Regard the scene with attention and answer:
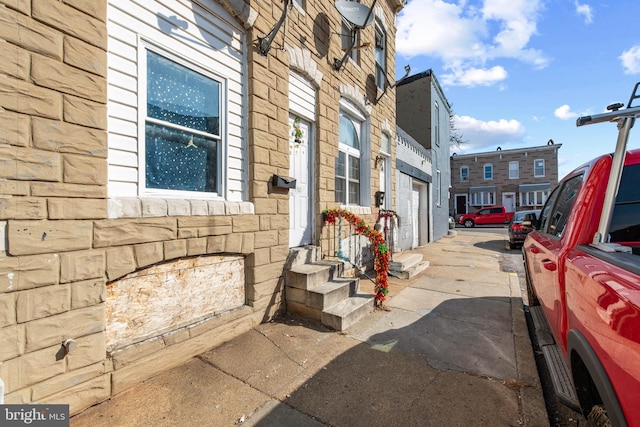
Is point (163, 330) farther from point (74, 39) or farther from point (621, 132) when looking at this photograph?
point (621, 132)

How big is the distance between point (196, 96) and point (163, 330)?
2.60 metres

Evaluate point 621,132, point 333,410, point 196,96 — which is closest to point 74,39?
point 196,96

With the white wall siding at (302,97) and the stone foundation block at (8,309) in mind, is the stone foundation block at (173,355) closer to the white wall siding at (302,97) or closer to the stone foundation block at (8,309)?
the stone foundation block at (8,309)

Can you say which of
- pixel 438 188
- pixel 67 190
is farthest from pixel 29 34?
pixel 438 188

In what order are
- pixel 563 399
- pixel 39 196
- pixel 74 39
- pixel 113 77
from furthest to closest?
pixel 113 77
pixel 74 39
pixel 39 196
pixel 563 399

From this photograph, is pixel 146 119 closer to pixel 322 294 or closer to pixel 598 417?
pixel 322 294

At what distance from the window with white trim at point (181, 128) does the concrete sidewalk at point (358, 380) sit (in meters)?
1.89

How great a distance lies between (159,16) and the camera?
309cm

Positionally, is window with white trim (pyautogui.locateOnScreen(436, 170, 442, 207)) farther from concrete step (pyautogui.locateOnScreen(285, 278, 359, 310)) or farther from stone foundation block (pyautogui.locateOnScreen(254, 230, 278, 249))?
stone foundation block (pyautogui.locateOnScreen(254, 230, 278, 249))

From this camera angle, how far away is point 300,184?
5117mm

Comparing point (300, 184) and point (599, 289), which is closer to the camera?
point (599, 289)

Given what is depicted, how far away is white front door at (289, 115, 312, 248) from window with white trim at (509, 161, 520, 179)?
30.9m

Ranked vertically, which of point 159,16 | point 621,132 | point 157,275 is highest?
point 159,16

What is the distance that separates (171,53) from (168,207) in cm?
167
